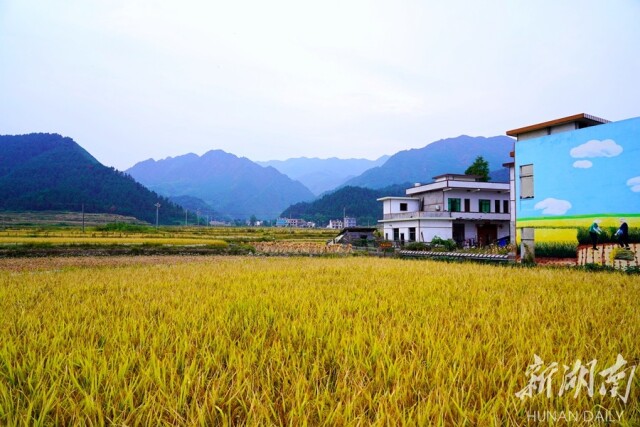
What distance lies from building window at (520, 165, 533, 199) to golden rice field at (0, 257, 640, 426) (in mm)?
9997

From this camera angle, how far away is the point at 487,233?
99.4 feet

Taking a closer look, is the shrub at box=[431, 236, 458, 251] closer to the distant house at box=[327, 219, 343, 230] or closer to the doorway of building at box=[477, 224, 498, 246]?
the doorway of building at box=[477, 224, 498, 246]

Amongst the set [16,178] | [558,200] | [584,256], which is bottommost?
[584,256]

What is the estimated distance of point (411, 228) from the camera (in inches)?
1204

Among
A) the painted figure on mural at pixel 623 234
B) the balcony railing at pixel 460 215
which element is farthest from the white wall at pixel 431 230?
the painted figure on mural at pixel 623 234

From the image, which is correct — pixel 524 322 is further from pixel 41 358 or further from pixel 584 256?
pixel 584 256

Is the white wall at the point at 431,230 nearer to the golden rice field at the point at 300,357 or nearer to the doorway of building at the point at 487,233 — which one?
the doorway of building at the point at 487,233

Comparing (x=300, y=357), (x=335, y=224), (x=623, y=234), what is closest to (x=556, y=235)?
(x=623, y=234)

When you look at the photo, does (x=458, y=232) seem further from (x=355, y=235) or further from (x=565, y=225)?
(x=565, y=225)

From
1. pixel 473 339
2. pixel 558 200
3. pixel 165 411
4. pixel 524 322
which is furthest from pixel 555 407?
pixel 558 200

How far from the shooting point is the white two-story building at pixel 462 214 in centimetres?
2884

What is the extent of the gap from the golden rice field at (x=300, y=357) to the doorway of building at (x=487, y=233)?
26.4 meters

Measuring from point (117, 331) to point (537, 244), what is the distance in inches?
576

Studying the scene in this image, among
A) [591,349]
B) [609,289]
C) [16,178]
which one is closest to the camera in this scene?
[591,349]
